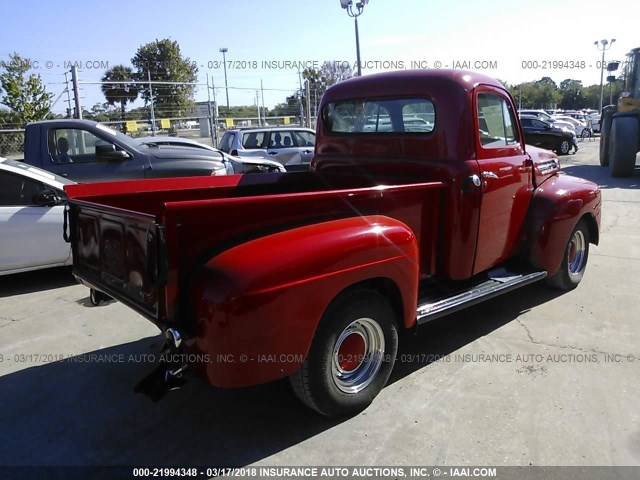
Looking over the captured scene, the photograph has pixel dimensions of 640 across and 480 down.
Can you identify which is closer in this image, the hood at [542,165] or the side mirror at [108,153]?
the hood at [542,165]

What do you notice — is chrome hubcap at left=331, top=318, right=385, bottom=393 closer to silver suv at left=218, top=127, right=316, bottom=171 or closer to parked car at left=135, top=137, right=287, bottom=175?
parked car at left=135, top=137, right=287, bottom=175

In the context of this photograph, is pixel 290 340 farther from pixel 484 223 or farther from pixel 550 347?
pixel 550 347

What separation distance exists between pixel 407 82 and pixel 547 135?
19.7 meters

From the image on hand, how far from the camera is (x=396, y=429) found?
3.05 metres

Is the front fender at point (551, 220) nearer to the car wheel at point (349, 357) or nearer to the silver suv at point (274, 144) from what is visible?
the car wheel at point (349, 357)

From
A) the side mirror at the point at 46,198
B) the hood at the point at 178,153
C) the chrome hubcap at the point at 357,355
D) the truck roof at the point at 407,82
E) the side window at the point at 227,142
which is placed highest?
the truck roof at the point at 407,82

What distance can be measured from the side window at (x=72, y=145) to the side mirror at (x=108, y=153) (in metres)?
0.09

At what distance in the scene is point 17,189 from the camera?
555 cm

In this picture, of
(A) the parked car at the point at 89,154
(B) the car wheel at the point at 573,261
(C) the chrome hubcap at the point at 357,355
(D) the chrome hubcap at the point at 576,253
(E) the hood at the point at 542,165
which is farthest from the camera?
(A) the parked car at the point at 89,154

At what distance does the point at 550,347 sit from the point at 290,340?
98.3 inches

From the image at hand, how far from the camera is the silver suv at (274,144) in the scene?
12430mm

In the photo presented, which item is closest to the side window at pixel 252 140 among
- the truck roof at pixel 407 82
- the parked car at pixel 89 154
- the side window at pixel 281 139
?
the side window at pixel 281 139

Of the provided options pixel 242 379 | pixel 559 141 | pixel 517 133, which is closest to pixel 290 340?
pixel 242 379

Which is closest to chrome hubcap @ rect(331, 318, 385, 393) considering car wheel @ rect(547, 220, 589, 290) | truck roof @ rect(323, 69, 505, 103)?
truck roof @ rect(323, 69, 505, 103)
